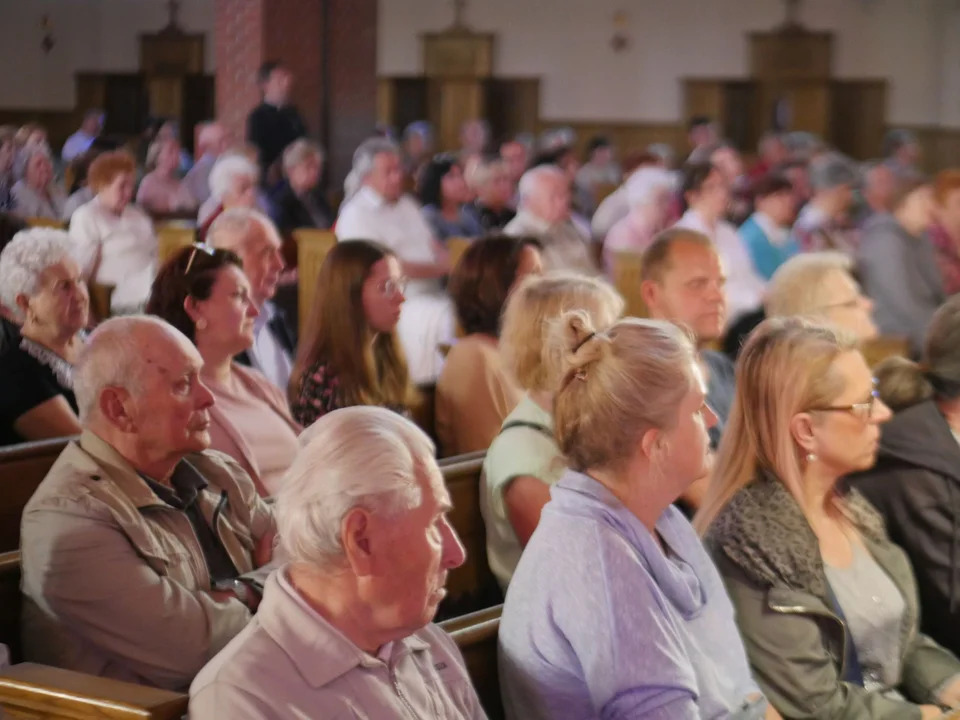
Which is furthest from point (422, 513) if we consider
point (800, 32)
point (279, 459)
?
point (800, 32)

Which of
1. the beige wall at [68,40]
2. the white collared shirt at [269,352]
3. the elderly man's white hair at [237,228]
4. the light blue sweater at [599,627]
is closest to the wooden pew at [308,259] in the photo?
the white collared shirt at [269,352]

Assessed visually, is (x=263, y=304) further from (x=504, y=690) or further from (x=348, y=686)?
(x=348, y=686)

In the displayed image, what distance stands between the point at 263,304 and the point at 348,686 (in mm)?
2806

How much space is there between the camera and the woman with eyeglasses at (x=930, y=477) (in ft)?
10.4

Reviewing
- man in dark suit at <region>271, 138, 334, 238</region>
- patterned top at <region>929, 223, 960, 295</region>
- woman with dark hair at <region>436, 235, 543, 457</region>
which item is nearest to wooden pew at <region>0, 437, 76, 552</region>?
woman with dark hair at <region>436, 235, 543, 457</region>

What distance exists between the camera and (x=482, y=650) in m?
2.30

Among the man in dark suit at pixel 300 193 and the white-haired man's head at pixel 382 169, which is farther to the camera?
the man in dark suit at pixel 300 193

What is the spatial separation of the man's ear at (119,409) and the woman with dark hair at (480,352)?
4.99 ft

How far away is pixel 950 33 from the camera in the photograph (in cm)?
1600

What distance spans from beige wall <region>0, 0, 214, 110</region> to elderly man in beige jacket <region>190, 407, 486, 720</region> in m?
16.5

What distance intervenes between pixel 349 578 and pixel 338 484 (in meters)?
0.13

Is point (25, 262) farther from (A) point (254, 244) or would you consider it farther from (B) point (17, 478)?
(B) point (17, 478)

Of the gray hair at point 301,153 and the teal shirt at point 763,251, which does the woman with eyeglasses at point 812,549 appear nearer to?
the teal shirt at point 763,251

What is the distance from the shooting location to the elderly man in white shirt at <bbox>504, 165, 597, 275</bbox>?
686cm
